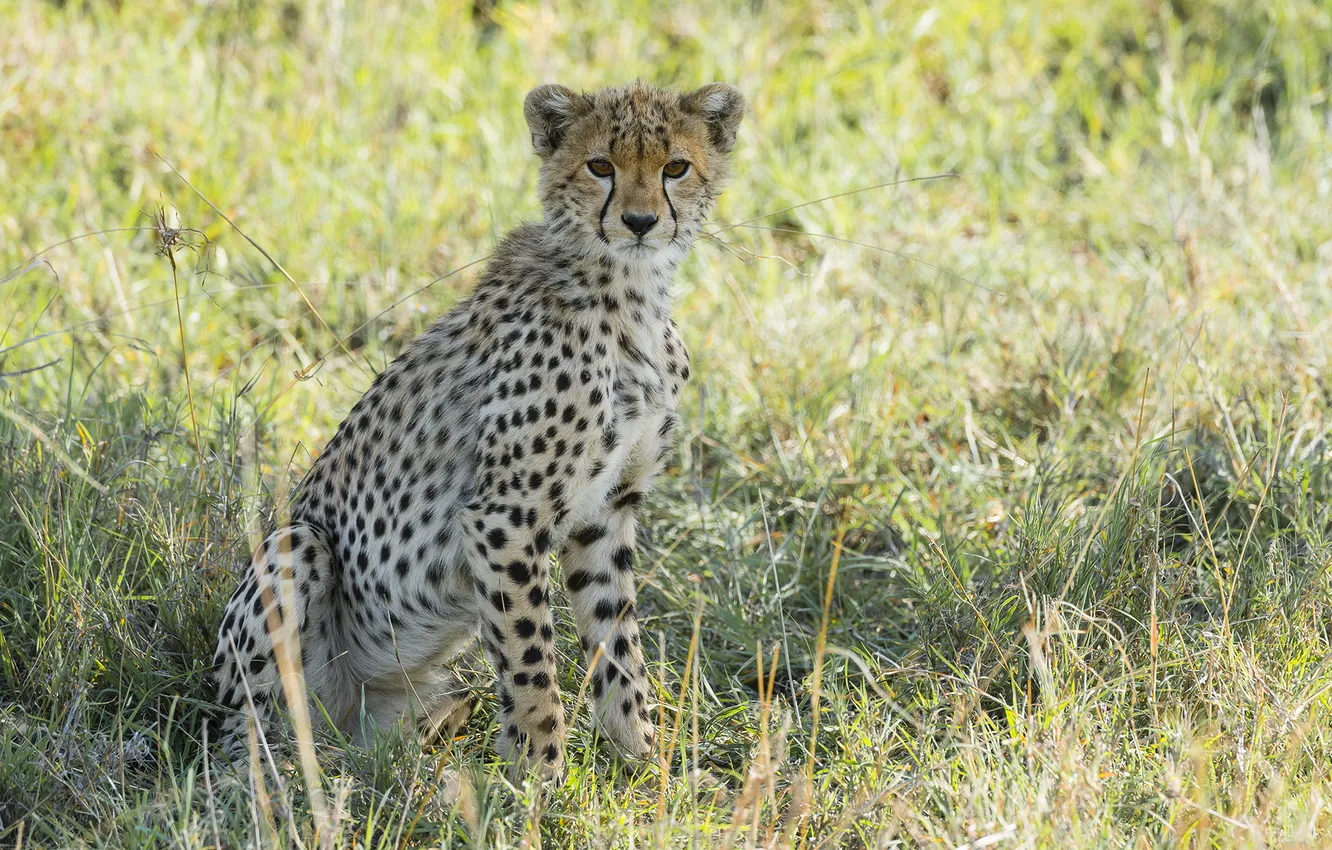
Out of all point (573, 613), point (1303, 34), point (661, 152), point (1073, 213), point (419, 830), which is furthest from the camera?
point (1303, 34)

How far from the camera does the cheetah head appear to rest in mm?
2811

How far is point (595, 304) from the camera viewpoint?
291 cm

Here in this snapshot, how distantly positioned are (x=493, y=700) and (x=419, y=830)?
24.1 inches

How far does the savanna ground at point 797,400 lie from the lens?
2.55 meters

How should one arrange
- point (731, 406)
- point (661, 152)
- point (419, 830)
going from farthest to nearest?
1. point (731, 406)
2. point (661, 152)
3. point (419, 830)

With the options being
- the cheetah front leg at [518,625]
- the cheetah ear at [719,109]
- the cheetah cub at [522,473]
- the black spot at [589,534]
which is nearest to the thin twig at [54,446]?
the cheetah cub at [522,473]

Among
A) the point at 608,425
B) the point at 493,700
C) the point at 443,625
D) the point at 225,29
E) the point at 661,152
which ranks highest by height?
the point at 225,29

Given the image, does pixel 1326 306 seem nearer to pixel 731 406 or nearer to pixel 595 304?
pixel 731 406

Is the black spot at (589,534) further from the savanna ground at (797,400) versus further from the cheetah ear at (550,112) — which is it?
the cheetah ear at (550,112)

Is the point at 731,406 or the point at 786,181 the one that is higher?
the point at 786,181

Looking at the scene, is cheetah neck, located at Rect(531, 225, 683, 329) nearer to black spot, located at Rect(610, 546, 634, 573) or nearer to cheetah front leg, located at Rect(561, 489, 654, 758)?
cheetah front leg, located at Rect(561, 489, 654, 758)

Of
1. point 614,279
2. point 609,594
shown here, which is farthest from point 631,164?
point 609,594

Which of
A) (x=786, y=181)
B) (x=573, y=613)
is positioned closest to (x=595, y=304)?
(x=573, y=613)

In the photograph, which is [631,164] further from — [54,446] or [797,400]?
[797,400]
